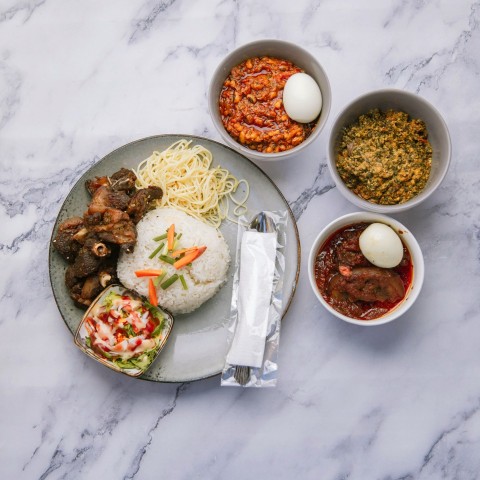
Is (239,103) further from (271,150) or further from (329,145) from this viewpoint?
(329,145)

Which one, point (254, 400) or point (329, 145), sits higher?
point (329, 145)

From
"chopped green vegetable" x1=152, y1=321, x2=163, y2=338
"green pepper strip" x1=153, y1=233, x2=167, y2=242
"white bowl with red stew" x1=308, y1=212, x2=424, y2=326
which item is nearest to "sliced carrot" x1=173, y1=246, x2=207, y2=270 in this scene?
"green pepper strip" x1=153, y1=233, x2=167, y2=242

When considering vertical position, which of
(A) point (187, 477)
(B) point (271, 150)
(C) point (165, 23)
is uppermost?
(C) point (165, 23)

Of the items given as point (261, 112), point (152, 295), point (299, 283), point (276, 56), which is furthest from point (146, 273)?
point (276, 56)

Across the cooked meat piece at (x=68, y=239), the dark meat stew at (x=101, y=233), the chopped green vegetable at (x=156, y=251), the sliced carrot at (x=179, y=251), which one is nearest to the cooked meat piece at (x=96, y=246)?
the dark meat stew at (x=101, y=233)

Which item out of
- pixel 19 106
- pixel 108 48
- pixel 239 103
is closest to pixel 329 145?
pixel 239 103

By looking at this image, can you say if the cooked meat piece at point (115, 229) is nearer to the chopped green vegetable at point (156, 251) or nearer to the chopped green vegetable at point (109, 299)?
the chopped green vegetable at point (156, 251)

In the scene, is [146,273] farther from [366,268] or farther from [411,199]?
[411,199]
